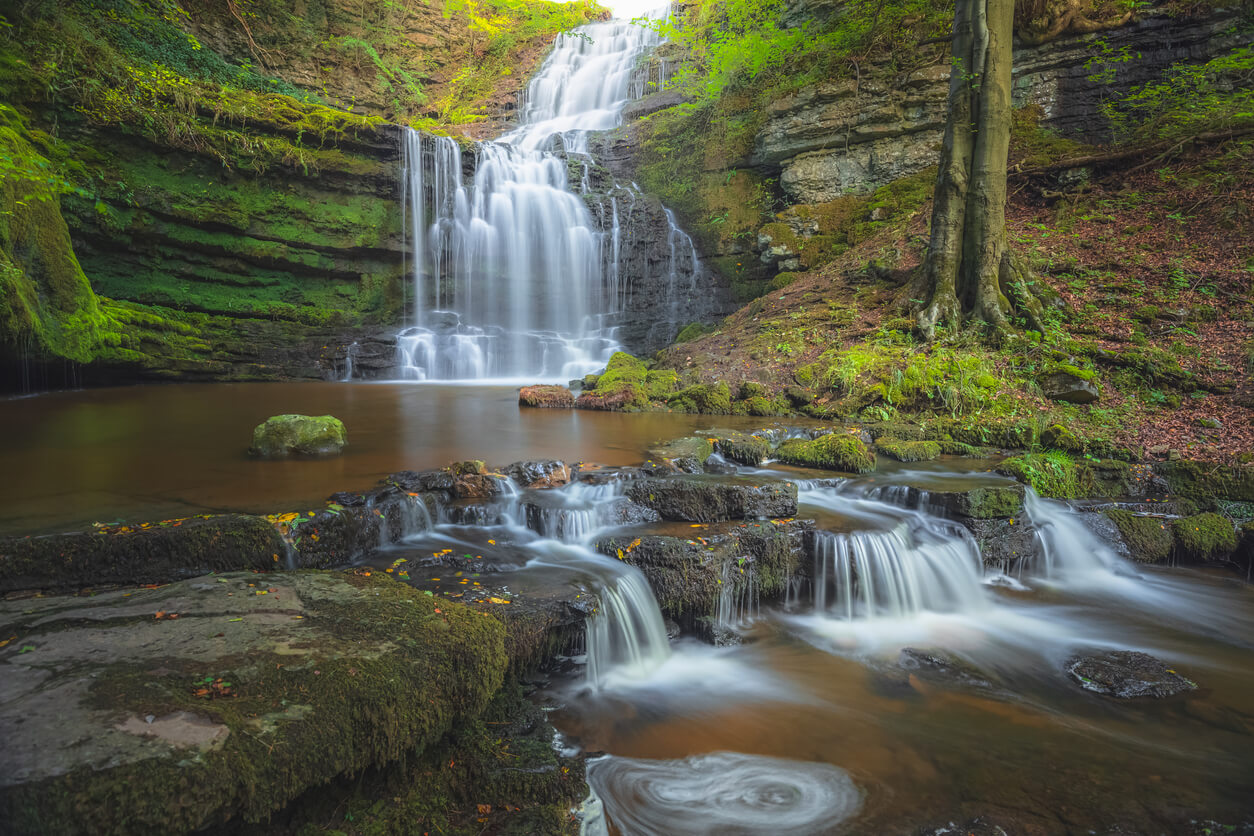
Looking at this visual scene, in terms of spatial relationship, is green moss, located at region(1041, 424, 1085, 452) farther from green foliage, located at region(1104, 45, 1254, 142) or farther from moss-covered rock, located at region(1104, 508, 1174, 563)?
green foliage, located at region(1104, 45, 1254, 142)

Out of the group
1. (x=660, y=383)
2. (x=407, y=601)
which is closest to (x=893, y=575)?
(x=407, y=601)

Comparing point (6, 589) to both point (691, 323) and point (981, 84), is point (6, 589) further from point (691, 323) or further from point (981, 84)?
point (691, 323)

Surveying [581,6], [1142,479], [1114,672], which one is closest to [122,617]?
[1114,672]

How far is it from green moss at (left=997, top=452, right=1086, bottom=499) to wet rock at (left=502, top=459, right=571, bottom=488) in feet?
15.2

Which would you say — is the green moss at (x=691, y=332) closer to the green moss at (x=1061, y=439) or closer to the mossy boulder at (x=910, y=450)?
the mossy boulder at (x=910, y=450)

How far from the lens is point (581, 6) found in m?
30.3

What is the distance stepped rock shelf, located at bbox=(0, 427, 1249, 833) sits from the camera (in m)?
1.70

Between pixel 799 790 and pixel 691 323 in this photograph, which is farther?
pixel 691 323

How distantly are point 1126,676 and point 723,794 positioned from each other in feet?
9.30

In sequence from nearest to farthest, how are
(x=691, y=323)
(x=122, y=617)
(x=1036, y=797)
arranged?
1. (x=122, y=617)
2. (x=1036, y=797)
3. (x=691, y=323)

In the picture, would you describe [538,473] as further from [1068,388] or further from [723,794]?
[1068,388]

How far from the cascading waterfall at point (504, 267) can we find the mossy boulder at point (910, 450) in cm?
1010

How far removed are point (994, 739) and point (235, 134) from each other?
18018 mm

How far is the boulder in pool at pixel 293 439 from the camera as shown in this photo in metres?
6.29
